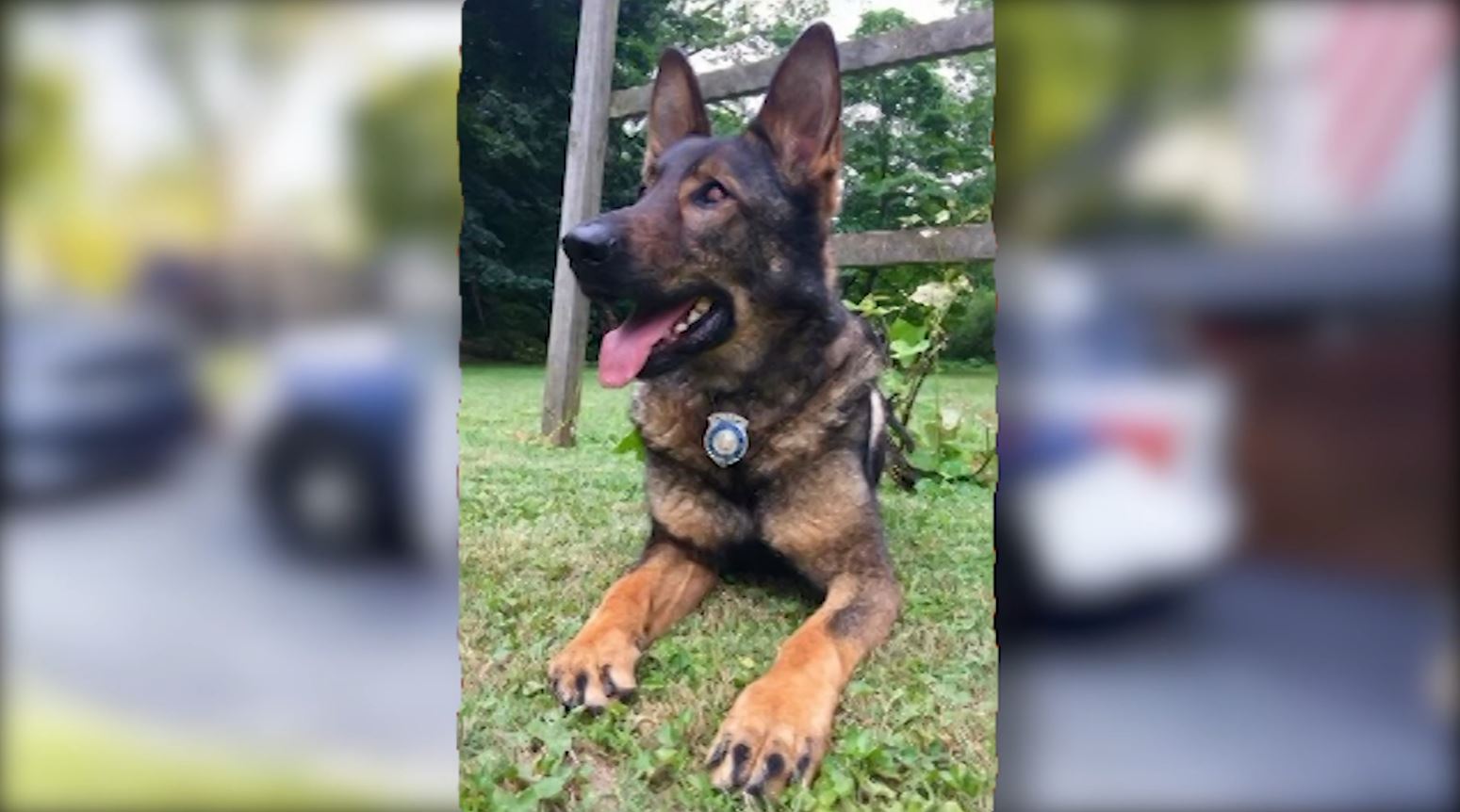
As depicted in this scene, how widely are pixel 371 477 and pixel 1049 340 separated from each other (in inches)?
19.3

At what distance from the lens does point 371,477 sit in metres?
0.72

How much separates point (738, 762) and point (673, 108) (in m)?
1.09

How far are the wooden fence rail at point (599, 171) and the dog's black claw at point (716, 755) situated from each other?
616 mm

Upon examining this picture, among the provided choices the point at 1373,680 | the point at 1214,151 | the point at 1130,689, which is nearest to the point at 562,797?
the point at 1130,689

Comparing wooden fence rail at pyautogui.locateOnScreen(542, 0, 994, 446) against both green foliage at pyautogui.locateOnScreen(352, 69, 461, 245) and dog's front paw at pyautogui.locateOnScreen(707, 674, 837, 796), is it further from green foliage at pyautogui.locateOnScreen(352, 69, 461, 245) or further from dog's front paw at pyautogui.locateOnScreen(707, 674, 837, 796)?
green foliage at pyautogui.locateOnScreen(352, 69, 461, 245)

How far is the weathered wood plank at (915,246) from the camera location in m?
1.09

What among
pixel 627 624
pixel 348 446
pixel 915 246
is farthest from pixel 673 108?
pixel 348 446

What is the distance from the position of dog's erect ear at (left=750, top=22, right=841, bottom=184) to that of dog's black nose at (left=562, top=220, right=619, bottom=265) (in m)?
Answer: 0.37

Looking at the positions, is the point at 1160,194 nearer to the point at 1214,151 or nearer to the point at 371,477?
the point at 1214,151

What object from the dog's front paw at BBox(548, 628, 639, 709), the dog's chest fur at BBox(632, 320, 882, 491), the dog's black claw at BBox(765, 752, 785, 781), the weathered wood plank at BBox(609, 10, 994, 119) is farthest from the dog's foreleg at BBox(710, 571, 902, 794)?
the weathered wood plank at BBox(609, 10, 994, 119)

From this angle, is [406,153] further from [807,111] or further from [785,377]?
[785,377]

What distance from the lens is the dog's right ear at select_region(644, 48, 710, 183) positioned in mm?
1629

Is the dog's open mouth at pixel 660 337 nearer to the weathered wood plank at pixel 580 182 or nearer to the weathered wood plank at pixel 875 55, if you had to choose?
the weathered wood plank at pixel 580 182

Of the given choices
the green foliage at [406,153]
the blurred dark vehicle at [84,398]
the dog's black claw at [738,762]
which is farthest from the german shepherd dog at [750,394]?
the blurred dark vehicle at [84,398]
